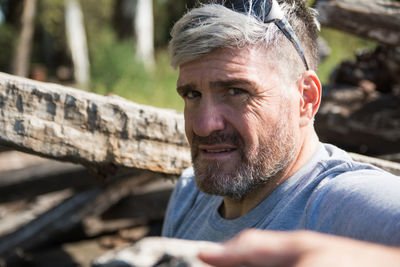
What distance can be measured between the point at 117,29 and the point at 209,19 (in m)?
10.1

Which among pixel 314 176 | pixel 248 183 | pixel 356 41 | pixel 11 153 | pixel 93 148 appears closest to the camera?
pixel 314 176

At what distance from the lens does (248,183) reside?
184 cm

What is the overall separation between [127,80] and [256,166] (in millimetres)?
5588

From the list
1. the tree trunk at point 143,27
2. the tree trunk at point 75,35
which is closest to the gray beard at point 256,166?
the tree trunk at point 143,27

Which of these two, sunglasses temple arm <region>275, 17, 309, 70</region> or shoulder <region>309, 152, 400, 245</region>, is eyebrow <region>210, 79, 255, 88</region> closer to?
sunglasses temple arm <region>275, 17, 309, 70</region>

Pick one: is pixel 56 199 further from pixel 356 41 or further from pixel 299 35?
pixel 356 41

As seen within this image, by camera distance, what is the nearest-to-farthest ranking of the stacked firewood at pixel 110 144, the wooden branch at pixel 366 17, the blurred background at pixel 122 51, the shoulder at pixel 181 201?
1. the stacked firewood at pixel 110 144
2. the shoulder at pixel 181 201
3. the wooden branch at pixel 366 17
4. the blurred background at pixel 122 51

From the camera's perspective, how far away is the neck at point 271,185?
190 centimetres

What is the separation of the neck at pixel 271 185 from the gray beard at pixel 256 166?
0.03 meters

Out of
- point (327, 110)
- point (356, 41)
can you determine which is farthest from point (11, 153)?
point (356, 41)

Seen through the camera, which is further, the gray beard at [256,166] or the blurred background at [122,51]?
the blurred background at [122,51]

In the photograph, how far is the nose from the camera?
1.82m

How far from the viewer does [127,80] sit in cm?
711

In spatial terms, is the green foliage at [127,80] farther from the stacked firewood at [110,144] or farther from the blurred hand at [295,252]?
the blurred hand at [295,252]
